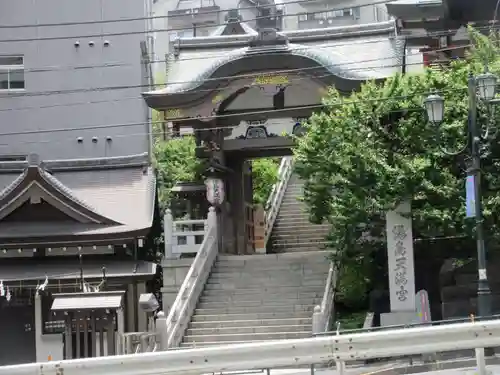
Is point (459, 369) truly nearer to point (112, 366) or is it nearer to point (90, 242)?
point (112, 366)

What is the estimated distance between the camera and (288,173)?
41.1m

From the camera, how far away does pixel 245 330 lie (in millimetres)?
23453

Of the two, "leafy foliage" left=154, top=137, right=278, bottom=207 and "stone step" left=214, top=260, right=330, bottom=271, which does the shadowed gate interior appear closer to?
"stone step" left=214, top=260, right=330, bottom=271

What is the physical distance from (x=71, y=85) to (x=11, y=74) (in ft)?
7.49

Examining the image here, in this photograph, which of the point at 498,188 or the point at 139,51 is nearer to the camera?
the point at 498,188

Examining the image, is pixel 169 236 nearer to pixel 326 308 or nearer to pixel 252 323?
pixel 252 323

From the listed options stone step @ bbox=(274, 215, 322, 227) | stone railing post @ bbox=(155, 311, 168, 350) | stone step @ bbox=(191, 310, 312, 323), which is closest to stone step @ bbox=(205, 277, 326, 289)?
stone step @ bbox=(191, 310, 312, 323)

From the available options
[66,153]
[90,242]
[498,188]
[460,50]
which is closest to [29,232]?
[90,242]

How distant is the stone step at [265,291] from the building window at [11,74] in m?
12.5

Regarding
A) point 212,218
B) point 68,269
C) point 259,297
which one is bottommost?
point 259,297

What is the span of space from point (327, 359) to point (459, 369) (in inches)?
229

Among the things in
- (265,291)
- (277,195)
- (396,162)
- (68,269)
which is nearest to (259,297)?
(265,291)

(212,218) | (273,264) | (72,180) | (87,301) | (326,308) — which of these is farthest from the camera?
(72,180)

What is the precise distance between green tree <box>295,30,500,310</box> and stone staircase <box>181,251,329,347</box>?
2.12 metres
